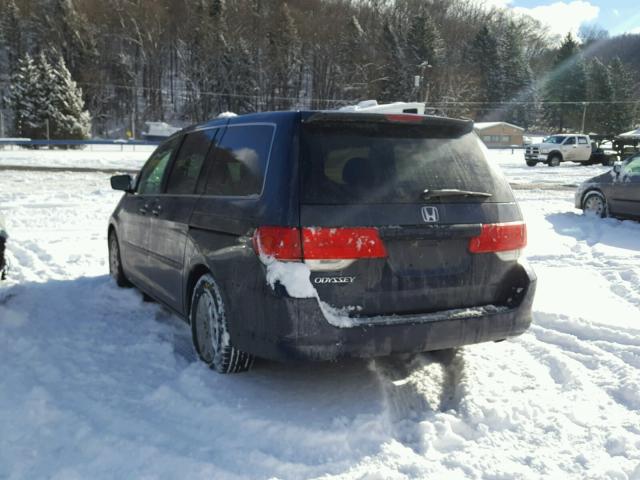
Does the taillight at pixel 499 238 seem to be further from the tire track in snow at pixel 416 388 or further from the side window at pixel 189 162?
the side window at pixel 189 162

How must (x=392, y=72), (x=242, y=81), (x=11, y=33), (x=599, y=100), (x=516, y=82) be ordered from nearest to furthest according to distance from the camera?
1. (x=11, y=33)
2. (x=242, y=81)
3. (x=392, y=72)
4. (x=599, y=100)
5. (x=516, y=82)

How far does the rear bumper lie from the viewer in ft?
10.7

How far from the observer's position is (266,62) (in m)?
86.2

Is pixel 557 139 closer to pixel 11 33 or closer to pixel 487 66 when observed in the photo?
pixel 487 66

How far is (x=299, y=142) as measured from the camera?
3.40 meters

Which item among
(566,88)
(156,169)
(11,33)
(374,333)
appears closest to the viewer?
(374,333)

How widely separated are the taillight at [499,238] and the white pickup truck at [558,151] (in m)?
32.5

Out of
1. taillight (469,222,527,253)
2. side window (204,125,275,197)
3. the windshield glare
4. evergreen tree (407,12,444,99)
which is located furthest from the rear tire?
evergreen tree (407,12,444,99)

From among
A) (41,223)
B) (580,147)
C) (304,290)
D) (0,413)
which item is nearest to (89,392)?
(0,413)

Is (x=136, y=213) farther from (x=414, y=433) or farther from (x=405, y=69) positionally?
(x=405, y=69)

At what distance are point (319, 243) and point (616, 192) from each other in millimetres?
9542

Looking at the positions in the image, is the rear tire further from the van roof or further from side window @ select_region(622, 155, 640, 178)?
side window @ select_region(622, 155, 640, 178)

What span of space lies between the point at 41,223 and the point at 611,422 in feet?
31.9

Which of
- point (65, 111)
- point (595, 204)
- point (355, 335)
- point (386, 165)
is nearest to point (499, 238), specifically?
point (386, 165)
